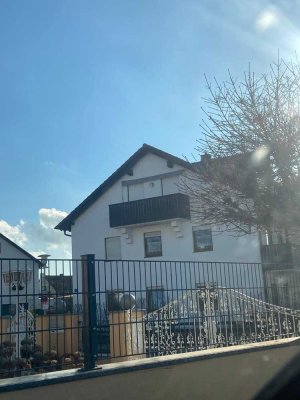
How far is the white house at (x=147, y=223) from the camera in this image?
3011 centimetres

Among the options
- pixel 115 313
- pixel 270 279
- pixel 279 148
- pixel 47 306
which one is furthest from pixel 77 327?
pixel 279 148

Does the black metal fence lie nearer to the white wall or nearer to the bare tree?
the bare tree

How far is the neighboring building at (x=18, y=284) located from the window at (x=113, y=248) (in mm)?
27438

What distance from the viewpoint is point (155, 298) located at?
26.6 feet

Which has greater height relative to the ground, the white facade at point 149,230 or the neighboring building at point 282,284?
the white facade at point 149,230

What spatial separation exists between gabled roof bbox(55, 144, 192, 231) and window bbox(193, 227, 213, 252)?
3.88 meters

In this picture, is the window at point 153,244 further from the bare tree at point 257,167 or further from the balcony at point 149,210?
the bare tree at point 257,167

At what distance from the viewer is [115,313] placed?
737 cm

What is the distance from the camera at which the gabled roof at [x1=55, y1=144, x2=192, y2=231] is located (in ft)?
106

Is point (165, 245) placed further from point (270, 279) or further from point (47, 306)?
point (47, 306)

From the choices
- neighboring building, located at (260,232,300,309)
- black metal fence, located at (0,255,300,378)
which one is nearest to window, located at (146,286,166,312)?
black metal fence, located at (0,255,300,378)

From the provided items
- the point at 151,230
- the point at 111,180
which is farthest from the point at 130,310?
the point at 111,180

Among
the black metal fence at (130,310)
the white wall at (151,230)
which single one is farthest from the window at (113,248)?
the black metal fence at (130,310)

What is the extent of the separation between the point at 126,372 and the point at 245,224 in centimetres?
484
